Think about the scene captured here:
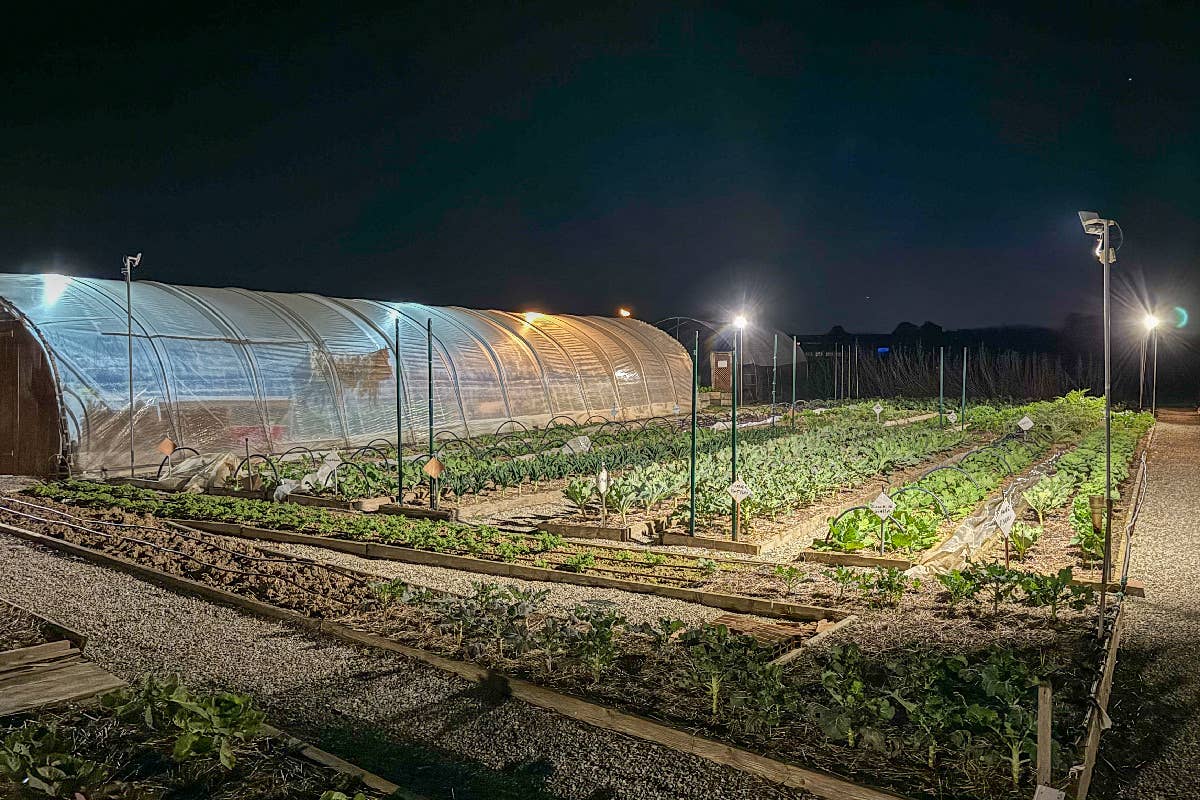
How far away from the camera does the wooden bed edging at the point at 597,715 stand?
3.44 metres

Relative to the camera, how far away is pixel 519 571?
292 inches

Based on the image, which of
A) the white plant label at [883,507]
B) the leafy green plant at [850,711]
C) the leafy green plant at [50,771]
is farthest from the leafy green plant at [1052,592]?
the leafy green plant at [50,771]

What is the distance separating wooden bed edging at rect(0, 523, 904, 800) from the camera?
344cm

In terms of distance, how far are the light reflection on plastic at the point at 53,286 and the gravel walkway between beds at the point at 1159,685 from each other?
15.1 meters

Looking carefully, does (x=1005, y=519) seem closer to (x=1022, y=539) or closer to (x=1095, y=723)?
(x=1022, y=539)

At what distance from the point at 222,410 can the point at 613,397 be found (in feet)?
39.1

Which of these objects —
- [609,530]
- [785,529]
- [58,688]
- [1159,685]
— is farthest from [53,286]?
[1159,685]

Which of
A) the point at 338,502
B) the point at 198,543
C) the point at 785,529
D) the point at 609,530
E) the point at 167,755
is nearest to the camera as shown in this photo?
the point at 167,755

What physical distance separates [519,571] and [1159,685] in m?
4.80

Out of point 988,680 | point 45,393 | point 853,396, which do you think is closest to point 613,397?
point 45,393

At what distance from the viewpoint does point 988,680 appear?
3840mm

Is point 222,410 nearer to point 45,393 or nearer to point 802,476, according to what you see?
point 45,393

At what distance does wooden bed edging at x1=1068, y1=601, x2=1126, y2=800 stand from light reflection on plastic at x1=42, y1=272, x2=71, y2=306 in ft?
49.0

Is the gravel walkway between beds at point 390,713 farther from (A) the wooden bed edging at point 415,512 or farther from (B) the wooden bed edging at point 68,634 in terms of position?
(A) the wooden bed edging at point 415,512
